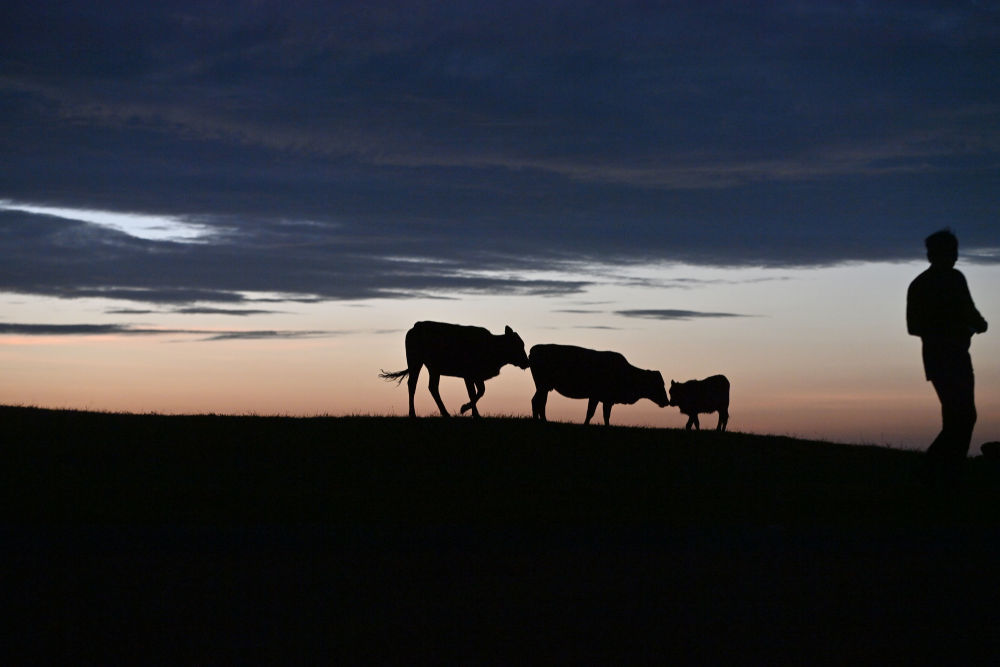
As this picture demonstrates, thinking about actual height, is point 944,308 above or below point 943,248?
below

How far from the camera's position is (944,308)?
12.9 meters

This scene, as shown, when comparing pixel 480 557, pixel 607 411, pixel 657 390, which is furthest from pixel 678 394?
pixel 480 557

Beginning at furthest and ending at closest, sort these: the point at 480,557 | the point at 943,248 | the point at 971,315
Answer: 1. the point at 943,248
2. the point at 971,315
3. the point at 480,557

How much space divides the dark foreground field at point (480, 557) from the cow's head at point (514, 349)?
29.6 feet

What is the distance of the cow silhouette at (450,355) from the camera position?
25.7m

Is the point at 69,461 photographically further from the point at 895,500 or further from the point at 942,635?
the point at 942,635

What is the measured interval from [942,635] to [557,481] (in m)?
8.63

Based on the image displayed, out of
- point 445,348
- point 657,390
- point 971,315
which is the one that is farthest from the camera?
point 657,390

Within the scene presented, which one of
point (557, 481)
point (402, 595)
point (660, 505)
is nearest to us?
point (402, 595)

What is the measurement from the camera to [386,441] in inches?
721

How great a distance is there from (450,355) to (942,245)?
14.1 m

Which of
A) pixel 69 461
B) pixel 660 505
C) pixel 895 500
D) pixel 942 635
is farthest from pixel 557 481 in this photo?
pixel 942 635

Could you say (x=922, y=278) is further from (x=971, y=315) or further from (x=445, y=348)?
(x=445, y=348)

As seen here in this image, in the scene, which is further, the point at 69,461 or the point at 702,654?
the point at 69,461
